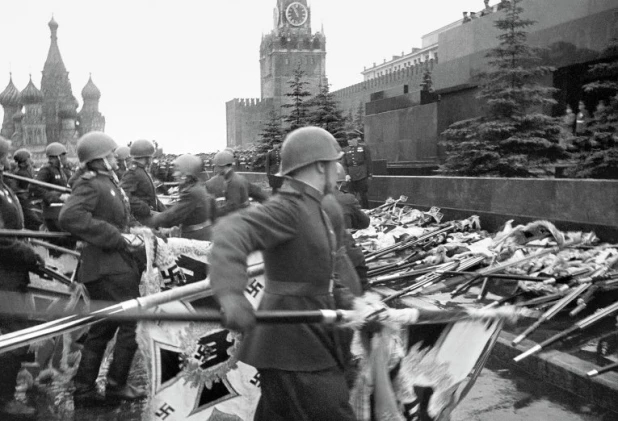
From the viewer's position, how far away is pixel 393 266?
10320 millimetres

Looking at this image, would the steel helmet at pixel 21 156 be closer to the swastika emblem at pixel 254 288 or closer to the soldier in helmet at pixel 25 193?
the soldier in helmet at pixel 25 193

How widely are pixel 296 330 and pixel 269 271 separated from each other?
0.28m

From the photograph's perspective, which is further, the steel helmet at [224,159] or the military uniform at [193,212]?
the steel helmet at [224,159]

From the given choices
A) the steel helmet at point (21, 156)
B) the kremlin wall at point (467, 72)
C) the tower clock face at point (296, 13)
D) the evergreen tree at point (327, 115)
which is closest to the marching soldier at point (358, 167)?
the kremlin wall at point (467, 72)

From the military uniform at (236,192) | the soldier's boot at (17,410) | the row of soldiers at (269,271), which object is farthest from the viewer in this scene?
the military uniform at (236,192)

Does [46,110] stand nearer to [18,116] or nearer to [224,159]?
[18,116]

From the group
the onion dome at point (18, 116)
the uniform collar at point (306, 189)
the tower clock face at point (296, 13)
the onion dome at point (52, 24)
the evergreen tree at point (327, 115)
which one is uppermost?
the tower clock face at point (296, 13)

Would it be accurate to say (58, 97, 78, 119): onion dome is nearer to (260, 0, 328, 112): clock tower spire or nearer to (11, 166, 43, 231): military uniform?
(260, 0, 328, 112): clock tower spire

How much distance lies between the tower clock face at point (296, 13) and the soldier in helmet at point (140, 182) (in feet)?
413

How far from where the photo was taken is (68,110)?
3305 inches

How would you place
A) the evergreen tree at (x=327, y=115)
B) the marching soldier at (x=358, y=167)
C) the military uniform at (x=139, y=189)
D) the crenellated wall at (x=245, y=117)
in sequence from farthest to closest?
the crenellated wall at (x=245, y=117)
the evergreen tree at (x=327, y=115)
the marching soldier at (x=358, y=167)
the military uniform at (x=139, y=189)

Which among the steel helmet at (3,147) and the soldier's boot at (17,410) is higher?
the steel helmet at (3,147)

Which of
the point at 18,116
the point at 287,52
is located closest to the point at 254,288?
the point at 18,116

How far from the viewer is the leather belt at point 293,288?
11.7 ft
